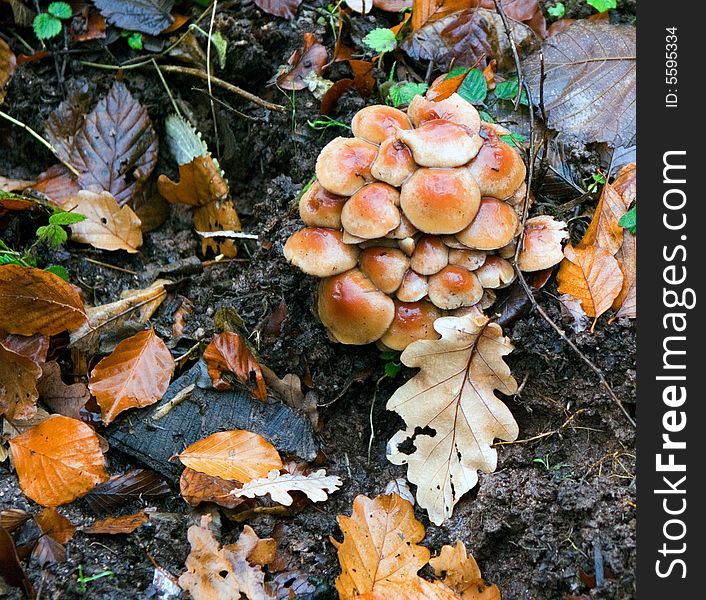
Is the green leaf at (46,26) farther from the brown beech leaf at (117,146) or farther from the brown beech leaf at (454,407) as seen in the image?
the brown beech leaf at (454,407)

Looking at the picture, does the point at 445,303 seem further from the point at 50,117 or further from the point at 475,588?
the point at 50,117

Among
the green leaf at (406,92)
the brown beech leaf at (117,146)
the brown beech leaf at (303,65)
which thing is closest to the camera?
the green leaf at (406,92)

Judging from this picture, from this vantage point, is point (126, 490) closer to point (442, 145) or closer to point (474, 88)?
point (442, 145)

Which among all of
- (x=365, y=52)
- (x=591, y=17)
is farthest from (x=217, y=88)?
(x=591, y=17)

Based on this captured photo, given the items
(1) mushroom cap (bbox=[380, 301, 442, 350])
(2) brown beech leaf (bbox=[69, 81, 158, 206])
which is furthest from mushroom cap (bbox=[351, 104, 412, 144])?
(2) brown beech leaf (bbox=[69, 81, 158, 206])

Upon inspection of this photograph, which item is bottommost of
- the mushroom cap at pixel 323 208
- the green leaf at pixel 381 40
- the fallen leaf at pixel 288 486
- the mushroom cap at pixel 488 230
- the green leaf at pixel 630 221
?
the fallen leaf at pixel 288 486

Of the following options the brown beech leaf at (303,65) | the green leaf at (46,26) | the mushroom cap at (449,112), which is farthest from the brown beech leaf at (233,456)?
the green leaf at (46,26)
